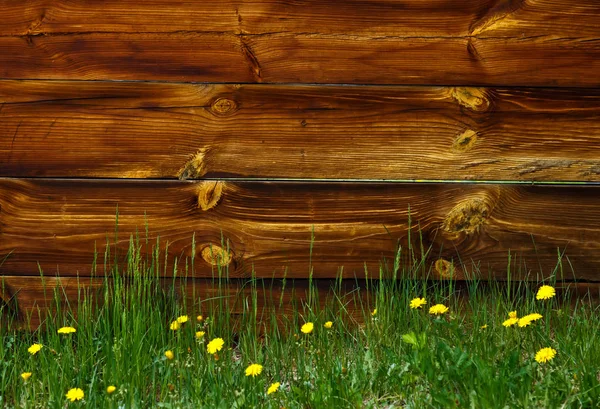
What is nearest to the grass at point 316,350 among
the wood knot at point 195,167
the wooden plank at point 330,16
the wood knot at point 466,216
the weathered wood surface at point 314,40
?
the wood knot at point 466,216

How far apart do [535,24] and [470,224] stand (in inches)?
26.7

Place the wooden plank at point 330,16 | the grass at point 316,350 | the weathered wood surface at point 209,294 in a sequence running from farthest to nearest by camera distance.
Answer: the weathered wood surface at point 209,294 → the wooden plank at point 330,16 → the grass at point 316,350

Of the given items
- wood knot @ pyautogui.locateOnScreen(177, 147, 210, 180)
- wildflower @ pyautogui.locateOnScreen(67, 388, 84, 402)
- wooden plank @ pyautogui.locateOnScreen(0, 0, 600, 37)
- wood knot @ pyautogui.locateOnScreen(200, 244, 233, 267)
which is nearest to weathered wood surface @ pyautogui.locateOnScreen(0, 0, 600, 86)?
wooden plank @ pyautogui.locateOnScreen(0, 0, 600, 37)

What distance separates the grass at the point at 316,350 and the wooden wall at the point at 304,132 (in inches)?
4.2

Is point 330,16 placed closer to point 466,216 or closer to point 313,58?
point 313,58

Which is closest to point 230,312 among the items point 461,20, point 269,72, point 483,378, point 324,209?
point 324,209

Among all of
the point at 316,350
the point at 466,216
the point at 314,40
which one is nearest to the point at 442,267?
the point at 466,216

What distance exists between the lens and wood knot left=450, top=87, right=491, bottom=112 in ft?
8.87

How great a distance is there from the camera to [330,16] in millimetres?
2666

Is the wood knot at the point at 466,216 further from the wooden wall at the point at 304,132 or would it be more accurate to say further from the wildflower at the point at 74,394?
the wildflower at the point at 74,394

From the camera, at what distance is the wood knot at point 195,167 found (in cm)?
273

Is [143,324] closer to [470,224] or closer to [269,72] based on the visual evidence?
[269,72]

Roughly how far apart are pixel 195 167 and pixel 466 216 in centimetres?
90

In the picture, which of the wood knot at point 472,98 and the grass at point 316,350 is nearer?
the grass at point 316,350
